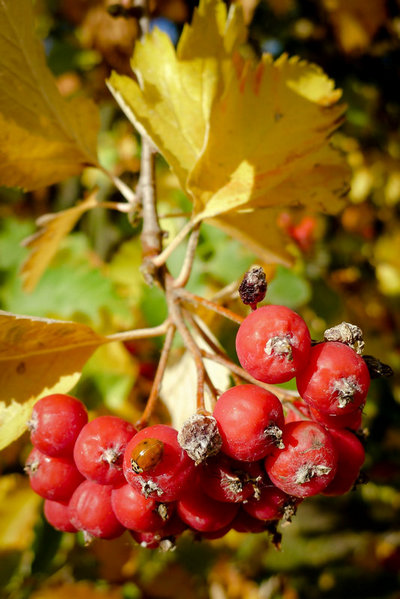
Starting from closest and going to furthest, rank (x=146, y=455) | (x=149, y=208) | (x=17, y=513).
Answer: (x=146, y=455) < (x=149, y=208) < (x=17, y=513)

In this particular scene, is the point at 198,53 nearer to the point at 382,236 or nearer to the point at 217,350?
the point at 217,350

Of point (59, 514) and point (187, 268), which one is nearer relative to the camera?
point (59, 514)

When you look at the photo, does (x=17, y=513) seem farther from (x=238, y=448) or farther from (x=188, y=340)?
(x=238, y=448)

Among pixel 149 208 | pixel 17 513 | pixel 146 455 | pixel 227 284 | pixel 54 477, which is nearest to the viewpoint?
pixel 146 455

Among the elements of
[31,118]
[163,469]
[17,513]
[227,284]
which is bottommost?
[17,513]

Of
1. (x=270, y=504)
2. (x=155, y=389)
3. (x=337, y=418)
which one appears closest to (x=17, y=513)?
(x=155, y=389)

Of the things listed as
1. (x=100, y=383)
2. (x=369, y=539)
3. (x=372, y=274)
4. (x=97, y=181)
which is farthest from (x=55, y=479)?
(x=369, y=539)

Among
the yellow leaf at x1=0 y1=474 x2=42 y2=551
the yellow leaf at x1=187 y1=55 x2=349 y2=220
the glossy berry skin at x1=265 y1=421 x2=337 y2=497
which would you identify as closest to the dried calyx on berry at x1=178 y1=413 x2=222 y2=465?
the glossy berry skin at x1=265 y1=421 x2=337 y2=497

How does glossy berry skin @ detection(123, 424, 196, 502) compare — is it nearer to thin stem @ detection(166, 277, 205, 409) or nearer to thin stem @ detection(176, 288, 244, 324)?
thin stem @ detection(166, 277, 205, 409)
